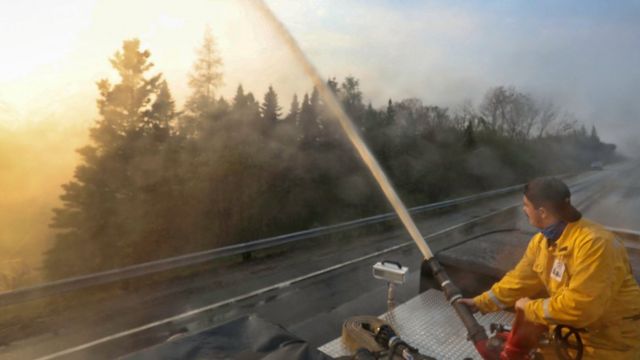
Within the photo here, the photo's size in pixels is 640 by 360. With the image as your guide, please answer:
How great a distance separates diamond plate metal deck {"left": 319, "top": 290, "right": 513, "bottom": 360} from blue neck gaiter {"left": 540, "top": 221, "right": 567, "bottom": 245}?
2.92ft

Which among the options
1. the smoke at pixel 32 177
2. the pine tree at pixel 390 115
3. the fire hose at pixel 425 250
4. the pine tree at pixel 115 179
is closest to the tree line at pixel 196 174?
the pine tree at pixel 115 179

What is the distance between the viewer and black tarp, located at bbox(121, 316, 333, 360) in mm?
1874

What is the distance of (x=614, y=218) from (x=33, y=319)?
54.0ft

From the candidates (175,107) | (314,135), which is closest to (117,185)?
(175,107)

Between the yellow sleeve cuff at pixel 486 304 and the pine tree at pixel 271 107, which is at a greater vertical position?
the pine tree at pixel 271 107

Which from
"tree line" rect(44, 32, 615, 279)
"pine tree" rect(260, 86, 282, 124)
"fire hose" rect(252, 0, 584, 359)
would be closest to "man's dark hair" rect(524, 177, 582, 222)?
"fire hose" rect(252, 0, 584, 359)

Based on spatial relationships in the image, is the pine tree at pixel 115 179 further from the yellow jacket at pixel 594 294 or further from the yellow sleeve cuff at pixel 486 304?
the yellow jacket at pixel 594 294

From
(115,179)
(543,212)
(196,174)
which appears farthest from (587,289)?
(115,179)

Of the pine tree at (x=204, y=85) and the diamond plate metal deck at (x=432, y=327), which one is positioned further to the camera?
the pine tree at (x=204, y=85)

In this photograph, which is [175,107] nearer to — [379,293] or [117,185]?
[117,185]

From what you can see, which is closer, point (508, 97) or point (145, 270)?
point (145, 270)

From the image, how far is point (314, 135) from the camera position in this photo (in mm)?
12578

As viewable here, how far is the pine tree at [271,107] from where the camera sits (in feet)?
39.5

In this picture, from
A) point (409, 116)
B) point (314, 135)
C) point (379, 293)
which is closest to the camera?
point (379, 293)
